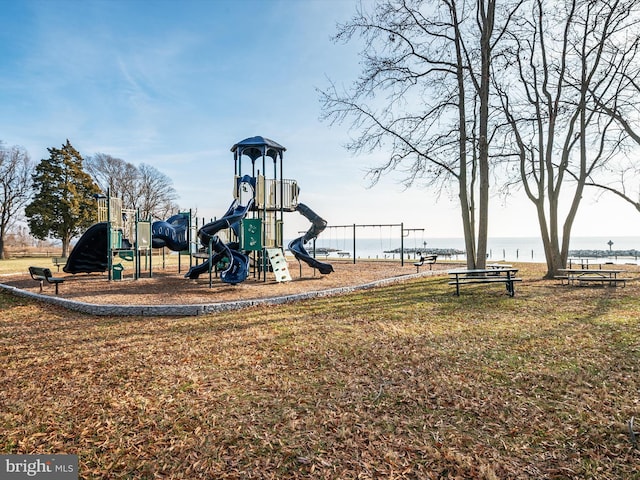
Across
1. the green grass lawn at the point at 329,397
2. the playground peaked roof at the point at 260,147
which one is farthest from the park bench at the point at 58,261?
the green grass lawn at the point at 329,397

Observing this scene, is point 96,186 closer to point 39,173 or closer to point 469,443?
point 39,173

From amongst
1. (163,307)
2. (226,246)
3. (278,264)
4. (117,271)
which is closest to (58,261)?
(117,271)

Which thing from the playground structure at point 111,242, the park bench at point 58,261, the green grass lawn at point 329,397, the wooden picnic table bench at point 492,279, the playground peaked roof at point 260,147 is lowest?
the green grass lawn at point 329,397

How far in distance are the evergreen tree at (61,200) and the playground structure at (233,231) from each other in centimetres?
2359

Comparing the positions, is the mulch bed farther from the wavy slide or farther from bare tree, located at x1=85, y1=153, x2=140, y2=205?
bare tree, located at x1=85, y1=153, x2=140, y2=205

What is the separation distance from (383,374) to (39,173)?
134ft

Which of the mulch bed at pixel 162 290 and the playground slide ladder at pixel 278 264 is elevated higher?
the playground slide ladder at pixel 278 264

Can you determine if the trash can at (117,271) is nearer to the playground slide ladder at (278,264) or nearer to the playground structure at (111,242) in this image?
the playground structure at (111,242)

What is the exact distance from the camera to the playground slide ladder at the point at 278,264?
12.8 metres

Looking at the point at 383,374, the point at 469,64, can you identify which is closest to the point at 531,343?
the point at 383,374

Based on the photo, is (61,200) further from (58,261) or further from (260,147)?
(260,147)

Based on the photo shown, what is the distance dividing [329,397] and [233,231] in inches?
484

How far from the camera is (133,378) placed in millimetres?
4191

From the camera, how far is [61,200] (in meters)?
32.9
